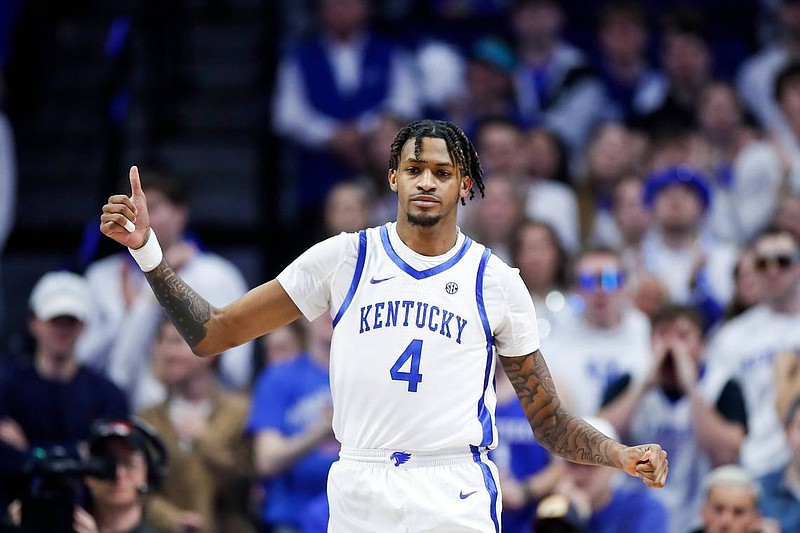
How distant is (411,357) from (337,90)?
658 centimetres

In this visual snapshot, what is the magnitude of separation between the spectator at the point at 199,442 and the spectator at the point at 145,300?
329mm

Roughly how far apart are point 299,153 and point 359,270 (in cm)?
662

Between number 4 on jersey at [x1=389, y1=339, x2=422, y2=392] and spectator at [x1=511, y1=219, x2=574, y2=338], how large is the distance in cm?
401

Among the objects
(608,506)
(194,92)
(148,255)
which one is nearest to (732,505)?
(608,506)

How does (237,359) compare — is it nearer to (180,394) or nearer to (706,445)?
(180,394)

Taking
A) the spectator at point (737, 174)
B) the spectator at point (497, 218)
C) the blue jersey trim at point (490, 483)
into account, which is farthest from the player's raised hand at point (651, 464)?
the spectator at point (737, 174)

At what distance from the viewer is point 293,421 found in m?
8.62

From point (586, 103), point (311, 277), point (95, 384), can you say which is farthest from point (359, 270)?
point (586, 103)

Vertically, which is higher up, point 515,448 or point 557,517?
point 515,448

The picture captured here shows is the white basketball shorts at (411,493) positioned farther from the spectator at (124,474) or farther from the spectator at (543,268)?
the spectator at (543,268)

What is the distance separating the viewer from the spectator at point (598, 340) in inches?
342

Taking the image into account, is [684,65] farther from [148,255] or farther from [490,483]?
[148,255]

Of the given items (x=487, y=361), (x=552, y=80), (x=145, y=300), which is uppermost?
(x=552, y=80)

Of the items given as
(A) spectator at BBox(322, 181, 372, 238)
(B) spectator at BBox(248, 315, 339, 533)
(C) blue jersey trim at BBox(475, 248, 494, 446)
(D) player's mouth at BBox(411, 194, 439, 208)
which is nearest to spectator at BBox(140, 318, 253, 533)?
(B) spectator at BBox(248, 315, 339, 533)
